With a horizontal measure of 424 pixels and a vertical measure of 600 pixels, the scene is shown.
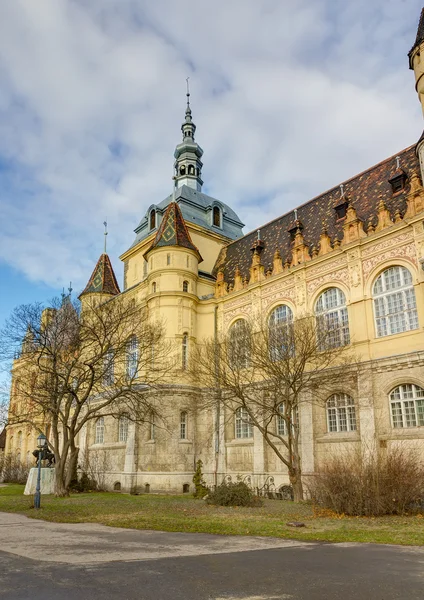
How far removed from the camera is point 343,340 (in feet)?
87.0

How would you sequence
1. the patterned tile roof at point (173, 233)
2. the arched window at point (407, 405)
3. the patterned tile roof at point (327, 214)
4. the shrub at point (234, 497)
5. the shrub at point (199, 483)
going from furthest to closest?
the patterned tile roof at point (173, 233) → the shrub at point (199, 483) → the patterned tile roof at point (327, 214) → the arched window at point (407, 405) → the shrub at point (234, 497)

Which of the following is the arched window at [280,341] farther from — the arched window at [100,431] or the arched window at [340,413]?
the arched window at [100,431]

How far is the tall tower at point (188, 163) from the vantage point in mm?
47312

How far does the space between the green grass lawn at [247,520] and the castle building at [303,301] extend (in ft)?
23.0

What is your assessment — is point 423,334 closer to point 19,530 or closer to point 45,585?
point 19,530

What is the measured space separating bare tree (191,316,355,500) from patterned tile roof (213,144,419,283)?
24.1 ft

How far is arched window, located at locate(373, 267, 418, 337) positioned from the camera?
79.8ft

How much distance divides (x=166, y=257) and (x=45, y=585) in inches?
1146

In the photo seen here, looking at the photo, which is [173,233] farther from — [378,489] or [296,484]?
[378,489]

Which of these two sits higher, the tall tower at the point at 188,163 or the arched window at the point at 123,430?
the tall tower at the point at 188,163

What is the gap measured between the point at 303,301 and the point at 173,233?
11709mm

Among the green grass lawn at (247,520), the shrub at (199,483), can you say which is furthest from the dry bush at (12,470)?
the green grass lawn at (247,520)

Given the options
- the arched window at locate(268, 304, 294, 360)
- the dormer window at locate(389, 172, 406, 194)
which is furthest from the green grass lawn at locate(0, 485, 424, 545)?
the dormer window at locate(389, 172, 406, 194)

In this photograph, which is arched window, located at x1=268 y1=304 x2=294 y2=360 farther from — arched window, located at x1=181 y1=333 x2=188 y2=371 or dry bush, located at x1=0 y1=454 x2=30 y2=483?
dry bush, located at x1=0 y1=454 x2=30 y2=483
